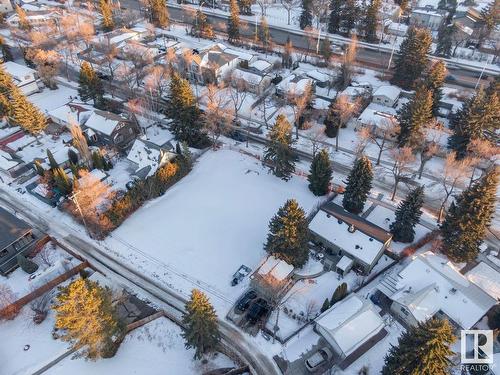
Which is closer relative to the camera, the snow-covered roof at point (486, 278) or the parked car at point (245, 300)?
the parked car at point (245, 300)

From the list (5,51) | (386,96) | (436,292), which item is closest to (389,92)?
(386,96)

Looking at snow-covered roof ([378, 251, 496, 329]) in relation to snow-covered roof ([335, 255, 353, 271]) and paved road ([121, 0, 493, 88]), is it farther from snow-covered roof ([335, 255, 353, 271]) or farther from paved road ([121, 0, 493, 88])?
paved road ([121, 0, 493, 88])

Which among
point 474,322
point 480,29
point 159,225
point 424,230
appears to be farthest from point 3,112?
point 480,29

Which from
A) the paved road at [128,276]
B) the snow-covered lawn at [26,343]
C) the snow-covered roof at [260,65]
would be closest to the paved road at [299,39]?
the snow-covered roof at [260,65]

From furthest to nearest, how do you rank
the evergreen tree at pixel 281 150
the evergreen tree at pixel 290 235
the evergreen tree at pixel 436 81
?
the evergreen tree at pixel 436 81 → the evergreen tree at pixel 281 150 → the evergreen tree at pixel 290 235

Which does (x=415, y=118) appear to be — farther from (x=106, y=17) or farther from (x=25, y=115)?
(x=106, y=17)

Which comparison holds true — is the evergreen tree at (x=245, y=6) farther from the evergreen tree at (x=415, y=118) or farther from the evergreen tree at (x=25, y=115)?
the evergreen tree at (x=25, y=115)
